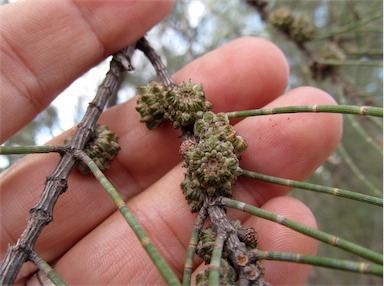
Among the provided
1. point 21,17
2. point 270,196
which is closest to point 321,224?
point 270,196

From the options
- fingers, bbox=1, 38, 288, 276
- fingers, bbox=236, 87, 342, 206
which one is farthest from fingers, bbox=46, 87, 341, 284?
fingers, bbox=1, 38, 288, 276

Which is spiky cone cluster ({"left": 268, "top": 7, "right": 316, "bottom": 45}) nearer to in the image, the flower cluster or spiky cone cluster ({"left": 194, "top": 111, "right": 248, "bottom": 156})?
spiky cone cluster ({"left": 194, "top": 111, "right": 248, "bottom": 156})

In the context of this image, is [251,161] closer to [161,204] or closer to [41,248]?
[161,204]

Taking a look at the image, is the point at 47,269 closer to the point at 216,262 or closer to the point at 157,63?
the point at 216,262

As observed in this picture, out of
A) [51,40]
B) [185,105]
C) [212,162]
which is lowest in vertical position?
[212,162]

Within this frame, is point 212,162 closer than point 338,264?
No

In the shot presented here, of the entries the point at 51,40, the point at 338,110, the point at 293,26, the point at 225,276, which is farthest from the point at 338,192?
the point at 293,26
